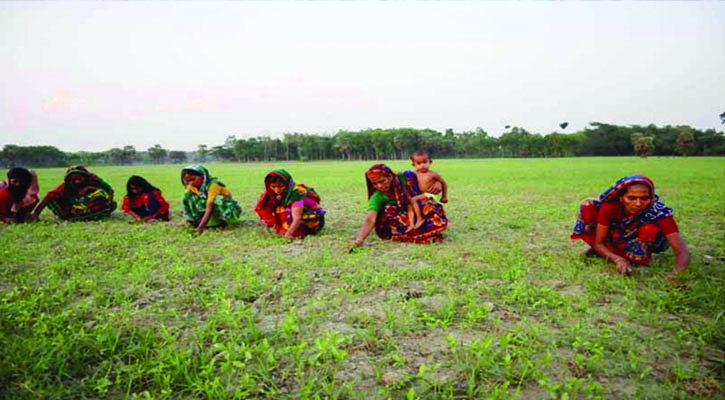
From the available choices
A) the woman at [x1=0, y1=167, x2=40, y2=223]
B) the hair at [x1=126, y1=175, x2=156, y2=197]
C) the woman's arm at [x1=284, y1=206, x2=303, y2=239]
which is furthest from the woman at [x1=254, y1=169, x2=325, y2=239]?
the woman at [x1=0, y1=167, x2=40, y2=223]

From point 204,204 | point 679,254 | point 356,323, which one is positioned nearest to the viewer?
point 356,323

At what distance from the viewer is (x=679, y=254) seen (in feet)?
11.4

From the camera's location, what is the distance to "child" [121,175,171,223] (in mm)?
7320

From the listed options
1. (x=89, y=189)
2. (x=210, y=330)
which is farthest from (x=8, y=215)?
(x=210, y=330)

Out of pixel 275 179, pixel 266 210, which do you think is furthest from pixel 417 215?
pixel 266 210

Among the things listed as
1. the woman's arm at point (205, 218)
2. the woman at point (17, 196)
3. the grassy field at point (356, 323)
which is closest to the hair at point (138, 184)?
the woman at point (17, 196)

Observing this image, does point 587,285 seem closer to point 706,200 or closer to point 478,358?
point 478,358

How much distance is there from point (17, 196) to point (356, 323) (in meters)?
7.84

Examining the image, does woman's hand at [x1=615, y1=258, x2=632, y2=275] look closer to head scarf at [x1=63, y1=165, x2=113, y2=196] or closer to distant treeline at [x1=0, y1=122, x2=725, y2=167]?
head scarf at [x1=63, y1=165, x2=113, y2=196]

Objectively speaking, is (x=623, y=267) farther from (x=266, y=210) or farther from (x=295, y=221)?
(x=266, y=210)

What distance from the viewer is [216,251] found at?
4961 mm

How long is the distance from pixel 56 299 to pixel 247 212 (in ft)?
18.0

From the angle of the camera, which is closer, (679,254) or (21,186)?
(679,254)

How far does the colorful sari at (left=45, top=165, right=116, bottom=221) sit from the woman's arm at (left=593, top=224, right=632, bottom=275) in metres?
8.33
